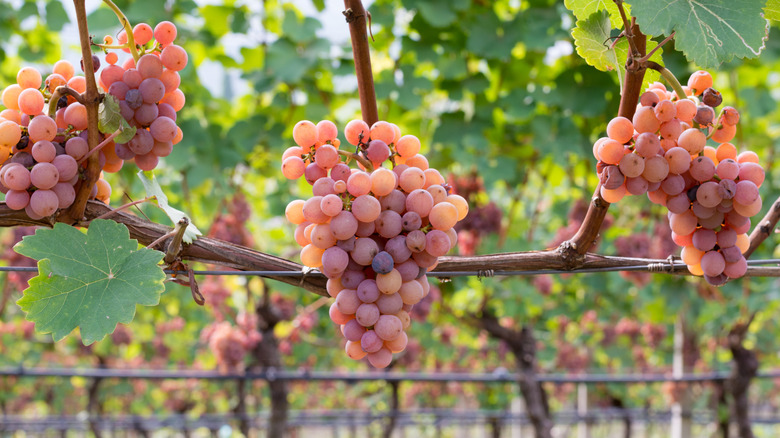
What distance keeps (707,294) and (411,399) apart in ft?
23.4

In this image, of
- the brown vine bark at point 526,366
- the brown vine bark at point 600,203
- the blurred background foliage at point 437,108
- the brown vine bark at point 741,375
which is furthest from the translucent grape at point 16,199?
the brown vine bark at point 741,375

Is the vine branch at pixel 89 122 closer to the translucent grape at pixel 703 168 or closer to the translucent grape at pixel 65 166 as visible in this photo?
the translucent grape at pixel 65 166

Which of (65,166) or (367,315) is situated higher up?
(65,166)

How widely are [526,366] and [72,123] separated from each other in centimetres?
301

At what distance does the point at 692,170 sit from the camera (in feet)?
2.19

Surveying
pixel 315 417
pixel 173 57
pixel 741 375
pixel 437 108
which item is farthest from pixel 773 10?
pixel 315 417

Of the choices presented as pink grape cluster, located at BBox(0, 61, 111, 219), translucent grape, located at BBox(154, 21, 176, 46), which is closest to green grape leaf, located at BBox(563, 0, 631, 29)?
translucent grape, located at BBox(154, 21, 176, 46)

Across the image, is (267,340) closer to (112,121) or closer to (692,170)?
(112,121)

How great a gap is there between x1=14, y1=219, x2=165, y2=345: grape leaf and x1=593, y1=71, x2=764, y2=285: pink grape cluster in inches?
20.9

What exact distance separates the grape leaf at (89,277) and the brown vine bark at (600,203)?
49 cm

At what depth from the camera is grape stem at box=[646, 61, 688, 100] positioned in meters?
0.61

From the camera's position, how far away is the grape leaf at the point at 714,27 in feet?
1.93

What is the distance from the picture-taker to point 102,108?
661 mm

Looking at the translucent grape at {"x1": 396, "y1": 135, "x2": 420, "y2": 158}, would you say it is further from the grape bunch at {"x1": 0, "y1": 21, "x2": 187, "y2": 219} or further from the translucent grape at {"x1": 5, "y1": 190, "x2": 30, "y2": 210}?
the translucent grape at {"x1": 5, "y1": 190, "x2": 30, "y2": 210}
